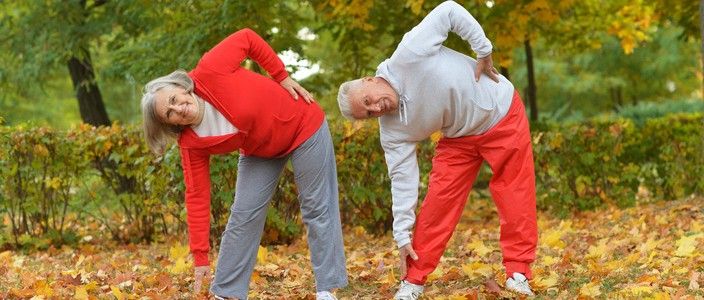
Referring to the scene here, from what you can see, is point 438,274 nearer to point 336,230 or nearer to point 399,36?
point 336,230

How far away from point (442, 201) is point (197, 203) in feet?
3.80

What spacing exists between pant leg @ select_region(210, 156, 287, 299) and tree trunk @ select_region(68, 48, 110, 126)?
783cm

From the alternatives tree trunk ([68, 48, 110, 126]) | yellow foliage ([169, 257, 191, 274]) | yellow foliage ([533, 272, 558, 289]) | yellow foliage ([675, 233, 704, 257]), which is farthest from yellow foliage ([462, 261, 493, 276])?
tree trunk ([68, 48, 110, 126])

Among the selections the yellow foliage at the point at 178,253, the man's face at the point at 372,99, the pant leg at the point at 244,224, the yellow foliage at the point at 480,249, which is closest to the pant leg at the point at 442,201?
the man's face at the point at 372,99

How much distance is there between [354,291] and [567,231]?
2.58m

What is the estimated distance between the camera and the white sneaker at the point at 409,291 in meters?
4.67

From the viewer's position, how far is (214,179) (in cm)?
695

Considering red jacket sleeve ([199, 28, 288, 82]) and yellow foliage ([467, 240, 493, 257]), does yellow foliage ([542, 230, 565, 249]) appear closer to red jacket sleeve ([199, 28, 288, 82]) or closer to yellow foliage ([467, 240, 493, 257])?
yellow foliage ([467, 240, 493, 257])

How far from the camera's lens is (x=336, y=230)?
4.73 meters

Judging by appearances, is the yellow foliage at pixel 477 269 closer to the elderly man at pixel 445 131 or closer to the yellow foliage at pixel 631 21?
the elderly man at pixel 445 131

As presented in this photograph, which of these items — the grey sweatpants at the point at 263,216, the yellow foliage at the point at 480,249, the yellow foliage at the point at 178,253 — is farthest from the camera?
the yellow foliage at the point at 178,253

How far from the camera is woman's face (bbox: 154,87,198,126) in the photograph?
4156 millimetres

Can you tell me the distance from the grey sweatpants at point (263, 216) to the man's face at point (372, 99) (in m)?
0.37

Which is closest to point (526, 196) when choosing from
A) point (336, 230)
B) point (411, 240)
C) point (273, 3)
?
point (411, 240)
